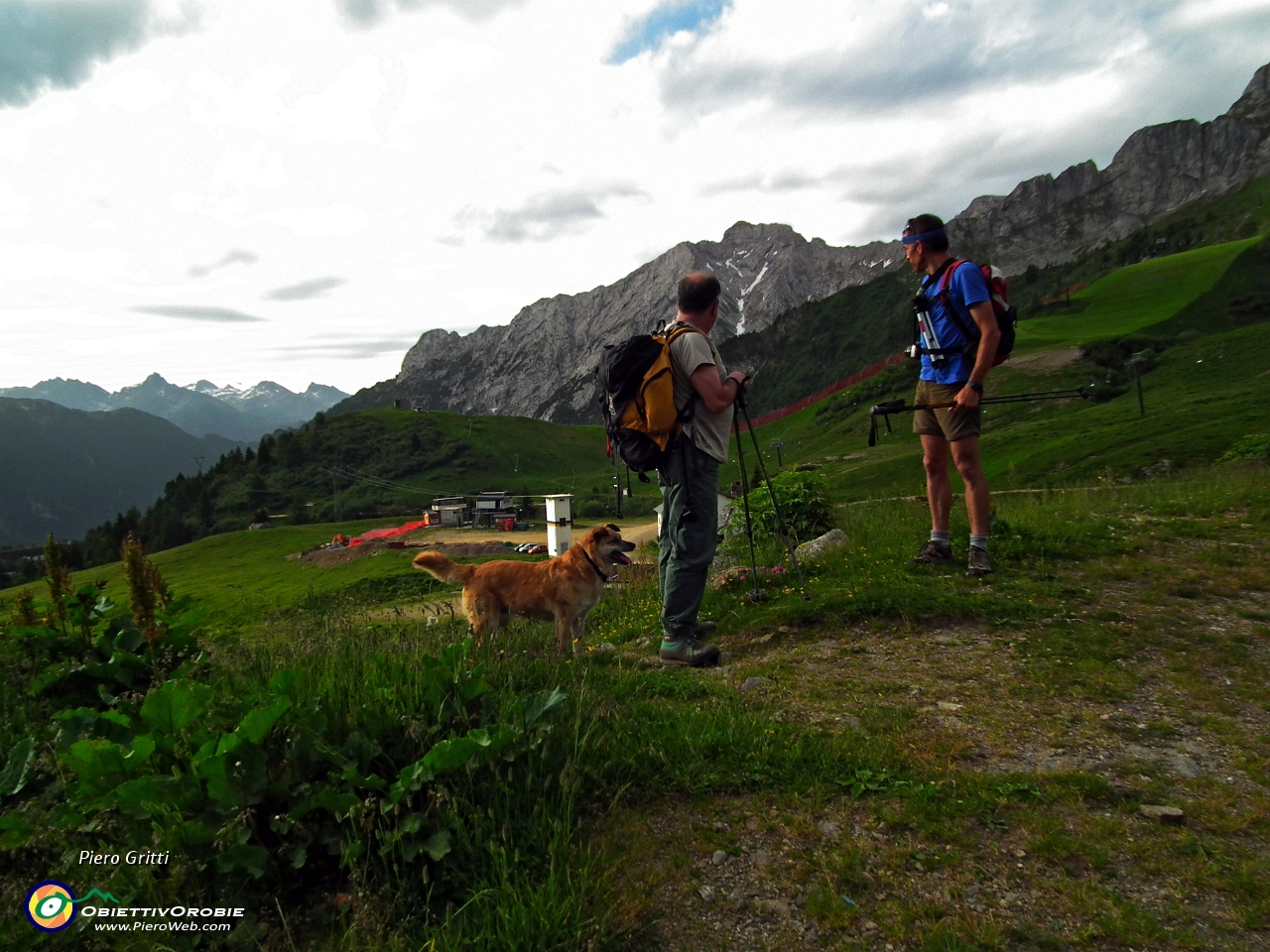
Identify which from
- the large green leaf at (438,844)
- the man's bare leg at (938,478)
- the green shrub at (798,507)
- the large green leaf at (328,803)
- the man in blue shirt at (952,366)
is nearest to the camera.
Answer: the large green leaf at (438,844)

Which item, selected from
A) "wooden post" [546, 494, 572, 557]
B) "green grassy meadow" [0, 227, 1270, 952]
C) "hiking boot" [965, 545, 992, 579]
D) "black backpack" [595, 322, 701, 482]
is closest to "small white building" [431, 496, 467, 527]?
"wooden post" [546, 494, 572, 557]

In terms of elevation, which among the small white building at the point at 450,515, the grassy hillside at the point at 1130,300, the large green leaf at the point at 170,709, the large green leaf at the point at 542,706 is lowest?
the small white building at the point at 450,515

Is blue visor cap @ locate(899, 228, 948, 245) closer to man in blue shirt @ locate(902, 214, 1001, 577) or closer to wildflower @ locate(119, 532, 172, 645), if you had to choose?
man in blue shirt @ locate(902, 214, 1001, 577)

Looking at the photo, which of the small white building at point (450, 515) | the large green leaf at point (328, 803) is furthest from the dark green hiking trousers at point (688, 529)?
the small white building at point (450, 515)

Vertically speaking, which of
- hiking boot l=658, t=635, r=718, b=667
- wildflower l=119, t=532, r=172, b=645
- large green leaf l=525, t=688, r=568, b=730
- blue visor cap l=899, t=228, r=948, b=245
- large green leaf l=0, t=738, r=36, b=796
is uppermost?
blue visor cap l=899, t=228, r=948, b=245

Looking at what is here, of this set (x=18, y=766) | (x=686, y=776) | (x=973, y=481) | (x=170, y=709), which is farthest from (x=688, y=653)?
(x=18, y=766)

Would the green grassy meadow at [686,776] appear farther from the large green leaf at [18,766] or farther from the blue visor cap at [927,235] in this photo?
the blue visor cap at [927,235]

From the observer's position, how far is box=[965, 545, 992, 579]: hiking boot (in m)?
7.12

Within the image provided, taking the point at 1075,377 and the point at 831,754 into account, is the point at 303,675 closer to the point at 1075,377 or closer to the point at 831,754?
the point at 831,754

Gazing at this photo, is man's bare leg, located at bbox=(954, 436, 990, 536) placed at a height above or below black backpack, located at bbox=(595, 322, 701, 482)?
below

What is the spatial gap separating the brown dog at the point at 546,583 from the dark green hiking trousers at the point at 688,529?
60.1 inches

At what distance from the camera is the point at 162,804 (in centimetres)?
298

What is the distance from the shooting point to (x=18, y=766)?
12.3ft

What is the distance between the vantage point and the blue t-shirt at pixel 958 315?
671 cm
